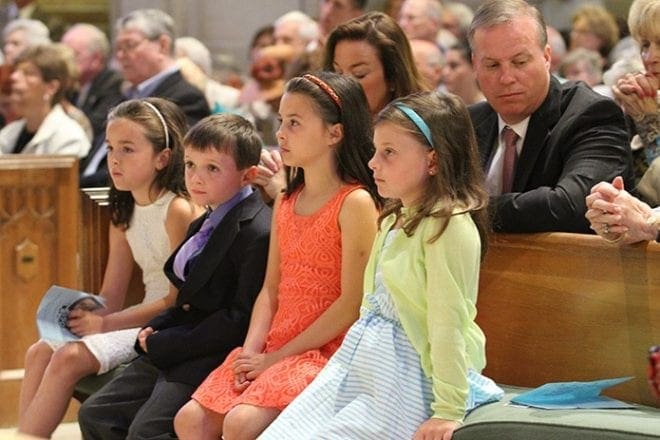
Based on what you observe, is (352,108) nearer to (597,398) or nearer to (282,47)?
(597,398)

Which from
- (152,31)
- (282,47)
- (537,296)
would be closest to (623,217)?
(537,296)

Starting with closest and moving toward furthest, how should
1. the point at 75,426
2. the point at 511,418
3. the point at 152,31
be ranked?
A: the point at 511,418 → the point at 75,426 → the point at 152,31

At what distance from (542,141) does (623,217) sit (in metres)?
0.59

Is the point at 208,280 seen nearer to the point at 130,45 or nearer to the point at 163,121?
the point at 163,121

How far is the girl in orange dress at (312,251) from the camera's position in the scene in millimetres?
4457

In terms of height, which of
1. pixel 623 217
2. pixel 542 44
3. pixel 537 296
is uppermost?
pixel 542 44

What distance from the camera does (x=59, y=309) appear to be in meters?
5.29

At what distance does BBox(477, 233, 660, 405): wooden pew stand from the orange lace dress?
1.61 ft

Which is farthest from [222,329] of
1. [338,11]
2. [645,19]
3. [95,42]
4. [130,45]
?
[95,42]

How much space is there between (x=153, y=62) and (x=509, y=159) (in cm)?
412

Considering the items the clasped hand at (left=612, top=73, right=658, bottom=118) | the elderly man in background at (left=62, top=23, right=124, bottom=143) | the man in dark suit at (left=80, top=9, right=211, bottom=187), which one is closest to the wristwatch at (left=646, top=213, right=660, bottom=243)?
the clasped hand at (left=612, top=73, right=658, bottom=118)

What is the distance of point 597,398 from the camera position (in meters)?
4.21

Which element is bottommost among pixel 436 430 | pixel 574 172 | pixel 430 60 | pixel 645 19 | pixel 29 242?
pixel 29 242

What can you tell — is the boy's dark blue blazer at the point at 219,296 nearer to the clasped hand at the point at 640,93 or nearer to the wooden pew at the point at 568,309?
the wooden pew at the point at 568,309
